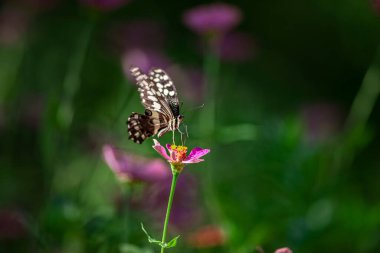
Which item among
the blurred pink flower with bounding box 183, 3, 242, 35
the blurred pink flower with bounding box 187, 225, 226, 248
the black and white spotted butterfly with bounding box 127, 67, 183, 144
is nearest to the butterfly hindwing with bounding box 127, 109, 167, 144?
the black and white spotted butterfly with bounding box 127, 67, 183, 144

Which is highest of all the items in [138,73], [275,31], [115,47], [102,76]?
[275,31]

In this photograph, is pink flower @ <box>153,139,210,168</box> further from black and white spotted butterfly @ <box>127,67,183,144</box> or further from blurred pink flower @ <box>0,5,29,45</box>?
blurred pink flower @ <box>0,5,29,45</box>

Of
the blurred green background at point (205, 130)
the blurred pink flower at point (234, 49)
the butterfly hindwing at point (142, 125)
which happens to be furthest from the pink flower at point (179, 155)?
the blurred pink flower at point (234, 49)

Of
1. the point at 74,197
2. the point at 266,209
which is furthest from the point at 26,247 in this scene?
the point at 266,209

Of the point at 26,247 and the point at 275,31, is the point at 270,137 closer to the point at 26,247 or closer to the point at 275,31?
the point at 26,247

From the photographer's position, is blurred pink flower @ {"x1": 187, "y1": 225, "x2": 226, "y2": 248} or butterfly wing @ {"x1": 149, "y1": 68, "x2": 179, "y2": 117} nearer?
butterfly wing @ {"x1": 149, "y1": 68, "x2": 179, "y2": 117}

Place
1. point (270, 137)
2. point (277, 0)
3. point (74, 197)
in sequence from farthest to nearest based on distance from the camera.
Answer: point (277, 0)
point (270, 137)
point (74, 197)

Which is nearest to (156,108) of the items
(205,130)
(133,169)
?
(133,169)
